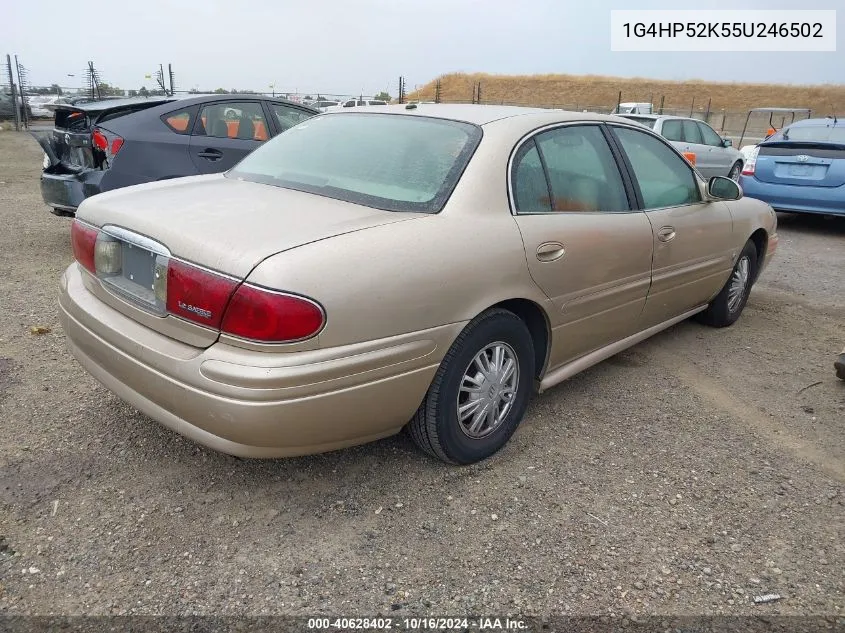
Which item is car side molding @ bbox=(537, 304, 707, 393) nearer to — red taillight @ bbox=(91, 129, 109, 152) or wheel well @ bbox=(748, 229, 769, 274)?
wheel well @ bbox=(748, 229, 769, 274)

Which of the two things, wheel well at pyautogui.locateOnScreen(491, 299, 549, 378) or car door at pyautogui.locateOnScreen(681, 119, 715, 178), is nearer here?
wheel well at pyautogui.locateOnScreen(491, 299, 549, 378)

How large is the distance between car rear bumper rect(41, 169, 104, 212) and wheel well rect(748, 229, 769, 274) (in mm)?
5212

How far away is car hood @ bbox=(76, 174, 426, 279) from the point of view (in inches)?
86.9

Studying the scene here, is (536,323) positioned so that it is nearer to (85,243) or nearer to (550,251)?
(550,251)

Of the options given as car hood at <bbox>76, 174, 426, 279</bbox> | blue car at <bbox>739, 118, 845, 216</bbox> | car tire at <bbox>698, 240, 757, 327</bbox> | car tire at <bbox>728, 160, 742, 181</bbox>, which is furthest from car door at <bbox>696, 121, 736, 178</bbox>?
car hood at <bbox>76, 174, 426, 279</bbox>

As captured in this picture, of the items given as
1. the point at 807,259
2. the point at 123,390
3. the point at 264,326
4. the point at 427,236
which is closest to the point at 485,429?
the point at 427,236

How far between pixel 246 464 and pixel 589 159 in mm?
2232

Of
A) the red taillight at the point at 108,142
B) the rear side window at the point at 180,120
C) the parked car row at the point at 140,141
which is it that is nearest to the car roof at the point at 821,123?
the parked car row at the point at 140,141

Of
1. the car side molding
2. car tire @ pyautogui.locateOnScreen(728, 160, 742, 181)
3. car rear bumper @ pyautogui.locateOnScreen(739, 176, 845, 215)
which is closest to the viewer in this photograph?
the car side molding

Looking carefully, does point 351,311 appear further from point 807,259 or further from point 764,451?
point 807,259

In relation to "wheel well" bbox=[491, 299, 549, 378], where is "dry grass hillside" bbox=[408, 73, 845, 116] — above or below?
above

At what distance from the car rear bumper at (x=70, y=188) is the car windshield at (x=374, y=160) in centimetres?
289

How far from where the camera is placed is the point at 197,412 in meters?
2.24

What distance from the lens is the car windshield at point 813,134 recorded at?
8.59 metres
